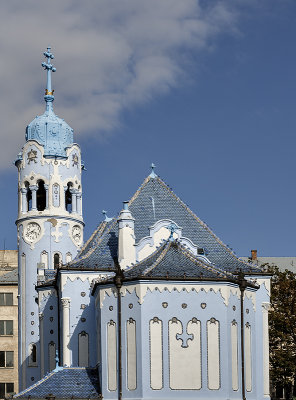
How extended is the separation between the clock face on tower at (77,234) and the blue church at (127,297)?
0.10 m

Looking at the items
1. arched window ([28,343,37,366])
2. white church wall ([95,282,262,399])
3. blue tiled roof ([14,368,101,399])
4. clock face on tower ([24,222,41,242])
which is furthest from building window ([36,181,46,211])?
white church wall ([95,282,262,399])

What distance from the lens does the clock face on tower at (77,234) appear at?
78.3m

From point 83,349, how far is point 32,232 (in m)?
14.9

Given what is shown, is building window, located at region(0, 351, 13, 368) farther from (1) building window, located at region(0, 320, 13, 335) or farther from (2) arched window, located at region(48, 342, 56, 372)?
(2) arched window, located at region(48, 342, 56, 372)

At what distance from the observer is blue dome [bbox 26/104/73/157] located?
78188mm

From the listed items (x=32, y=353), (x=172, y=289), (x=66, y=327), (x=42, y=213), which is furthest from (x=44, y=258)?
(x=172, y=289)

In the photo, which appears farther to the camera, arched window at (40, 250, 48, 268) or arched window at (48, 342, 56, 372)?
arched window at (40, 250, 48, 268)

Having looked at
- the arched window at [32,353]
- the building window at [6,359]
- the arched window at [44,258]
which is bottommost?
the building window at [6,359]

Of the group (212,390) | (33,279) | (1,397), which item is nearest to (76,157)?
(33,279)

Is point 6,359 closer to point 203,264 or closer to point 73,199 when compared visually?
point 73,199

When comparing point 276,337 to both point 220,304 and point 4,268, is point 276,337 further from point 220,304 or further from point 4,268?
point 4,268

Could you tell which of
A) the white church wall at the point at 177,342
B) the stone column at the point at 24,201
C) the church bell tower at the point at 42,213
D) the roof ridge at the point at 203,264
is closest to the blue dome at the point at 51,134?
the church bell tower at the point at 42,213

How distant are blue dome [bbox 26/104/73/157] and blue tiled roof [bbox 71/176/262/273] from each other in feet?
35.1

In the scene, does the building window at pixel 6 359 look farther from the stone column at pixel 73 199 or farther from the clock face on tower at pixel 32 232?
the stone column at pixel 73 199
